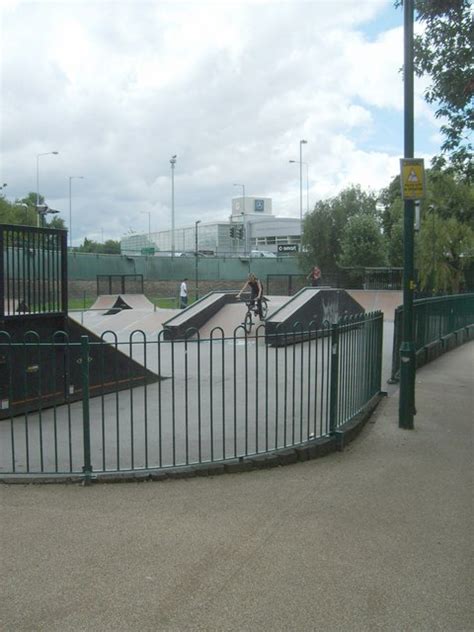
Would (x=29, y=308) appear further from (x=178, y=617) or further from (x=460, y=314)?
(x=460, y=314)

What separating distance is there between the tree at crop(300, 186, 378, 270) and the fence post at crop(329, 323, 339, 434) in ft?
113

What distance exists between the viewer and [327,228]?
40.9m

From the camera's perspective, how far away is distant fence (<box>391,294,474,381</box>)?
10.8 meters

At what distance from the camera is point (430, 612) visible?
3256mm

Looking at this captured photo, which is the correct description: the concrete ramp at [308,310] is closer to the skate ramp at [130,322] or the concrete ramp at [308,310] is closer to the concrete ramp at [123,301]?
the skate ramp at [130,322]

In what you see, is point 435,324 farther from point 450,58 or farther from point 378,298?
point 378,298

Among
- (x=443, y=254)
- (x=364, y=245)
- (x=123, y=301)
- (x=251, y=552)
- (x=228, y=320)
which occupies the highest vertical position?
(x=364, y=245)

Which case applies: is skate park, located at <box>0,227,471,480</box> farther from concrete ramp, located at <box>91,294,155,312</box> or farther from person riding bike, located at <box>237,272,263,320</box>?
concrete ramp, located at <box>91,294,155,312</box>

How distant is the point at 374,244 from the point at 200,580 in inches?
1328

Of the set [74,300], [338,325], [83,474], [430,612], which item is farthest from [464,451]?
[74,300]

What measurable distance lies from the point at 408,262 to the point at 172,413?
11.2 ft

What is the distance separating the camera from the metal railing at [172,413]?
215 inches

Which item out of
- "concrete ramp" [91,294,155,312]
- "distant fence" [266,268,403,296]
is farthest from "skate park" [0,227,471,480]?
"concrete ramp" [91,294,155,312]

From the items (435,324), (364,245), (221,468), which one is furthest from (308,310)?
(364,245)
